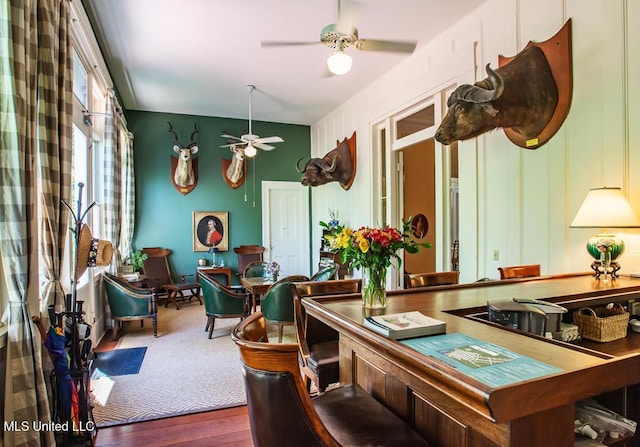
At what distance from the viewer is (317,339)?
8.86 feet

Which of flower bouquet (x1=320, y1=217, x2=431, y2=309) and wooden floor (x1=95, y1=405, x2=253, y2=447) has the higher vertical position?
flower bouquet (x1=320, y1=217, x2=431, y2=309)

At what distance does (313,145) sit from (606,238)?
658cm

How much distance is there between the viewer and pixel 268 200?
8188 mm

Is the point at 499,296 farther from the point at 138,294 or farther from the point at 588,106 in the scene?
the point at 138,294

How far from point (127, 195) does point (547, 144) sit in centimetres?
632

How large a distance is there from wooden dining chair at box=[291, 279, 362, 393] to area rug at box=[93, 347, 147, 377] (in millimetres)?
2134

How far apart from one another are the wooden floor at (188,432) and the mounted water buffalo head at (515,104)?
2.83 meters

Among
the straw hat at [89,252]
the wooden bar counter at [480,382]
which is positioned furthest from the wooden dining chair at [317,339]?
the straw hat at [89,252]

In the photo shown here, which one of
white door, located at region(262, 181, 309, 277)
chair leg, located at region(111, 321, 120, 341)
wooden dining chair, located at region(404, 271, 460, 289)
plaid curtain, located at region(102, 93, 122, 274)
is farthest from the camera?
white door, located at region(262, 181, 309, 277)

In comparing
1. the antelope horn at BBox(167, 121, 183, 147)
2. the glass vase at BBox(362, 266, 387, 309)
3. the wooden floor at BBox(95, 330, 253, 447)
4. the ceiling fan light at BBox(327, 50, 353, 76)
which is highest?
the antelope horn at BBox(167, 121, 183, 147)

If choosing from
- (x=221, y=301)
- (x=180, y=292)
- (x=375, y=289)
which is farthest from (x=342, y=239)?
(x=180, y=292)

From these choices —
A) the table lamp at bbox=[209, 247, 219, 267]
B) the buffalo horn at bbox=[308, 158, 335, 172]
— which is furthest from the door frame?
the table lamp at bbox=[209, 247, 219, 267]

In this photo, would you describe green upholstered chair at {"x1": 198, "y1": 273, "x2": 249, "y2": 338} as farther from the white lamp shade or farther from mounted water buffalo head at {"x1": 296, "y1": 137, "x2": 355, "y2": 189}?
the white lamp shade

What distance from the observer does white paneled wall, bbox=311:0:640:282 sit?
2623 mm
